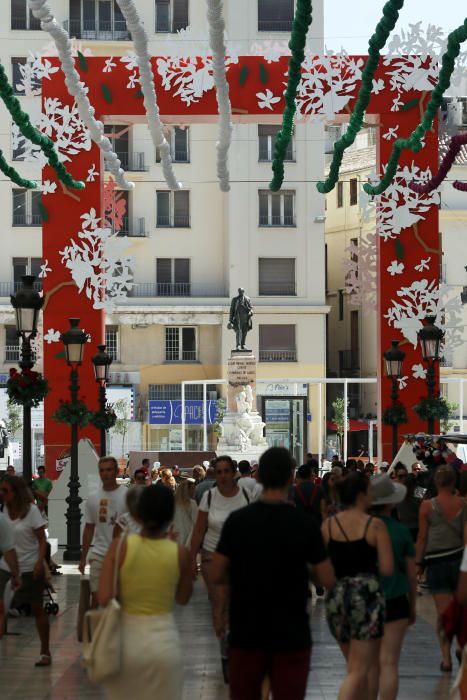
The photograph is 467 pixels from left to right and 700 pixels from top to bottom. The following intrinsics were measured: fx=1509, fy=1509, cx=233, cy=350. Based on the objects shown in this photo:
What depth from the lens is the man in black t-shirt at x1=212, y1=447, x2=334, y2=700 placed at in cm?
690

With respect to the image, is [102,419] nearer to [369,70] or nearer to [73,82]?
[73,82]

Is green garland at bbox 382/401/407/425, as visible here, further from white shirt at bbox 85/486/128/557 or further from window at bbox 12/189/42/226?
window at bbox 12/189/42/226

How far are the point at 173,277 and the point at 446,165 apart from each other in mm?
33921

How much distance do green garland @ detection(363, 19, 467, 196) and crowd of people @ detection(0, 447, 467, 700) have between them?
935 centimetres

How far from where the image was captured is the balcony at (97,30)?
54875 millimetres

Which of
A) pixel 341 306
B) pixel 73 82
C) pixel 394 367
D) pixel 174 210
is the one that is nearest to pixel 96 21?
pixel 174 210

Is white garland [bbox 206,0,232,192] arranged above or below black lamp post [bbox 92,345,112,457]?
above

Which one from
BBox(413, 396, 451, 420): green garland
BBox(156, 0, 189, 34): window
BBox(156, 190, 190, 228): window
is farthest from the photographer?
BBox(156, 190, 190, 228): window

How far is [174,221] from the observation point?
56.8 m

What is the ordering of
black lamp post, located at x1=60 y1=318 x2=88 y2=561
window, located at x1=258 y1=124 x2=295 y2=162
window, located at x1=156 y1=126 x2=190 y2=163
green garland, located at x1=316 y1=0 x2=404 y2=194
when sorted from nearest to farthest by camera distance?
green garland, located at x1=316 y1=0 x2=404 y2=194 → black lamp post, located at x1=60 y1=318 x2=88 y2=561 → window, located at x1=258 y1=124 x2=295 y2=162 → window, located at x1=156 y1=126 x2=190 y2=163

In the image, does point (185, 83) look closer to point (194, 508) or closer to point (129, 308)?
point (194, 508)

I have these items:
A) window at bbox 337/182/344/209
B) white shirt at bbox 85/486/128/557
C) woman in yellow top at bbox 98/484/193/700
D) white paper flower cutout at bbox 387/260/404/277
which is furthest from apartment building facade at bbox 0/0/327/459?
woman in yellow top at bbox 98/484/193/700

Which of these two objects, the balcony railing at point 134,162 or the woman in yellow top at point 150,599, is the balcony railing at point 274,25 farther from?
the woman in yellow top at point 150,599

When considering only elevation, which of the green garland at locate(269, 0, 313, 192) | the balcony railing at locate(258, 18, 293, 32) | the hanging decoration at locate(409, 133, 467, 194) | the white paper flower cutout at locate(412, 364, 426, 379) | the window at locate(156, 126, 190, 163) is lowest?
the white paper flower cutout at locate(412, 364, 426, 379)
